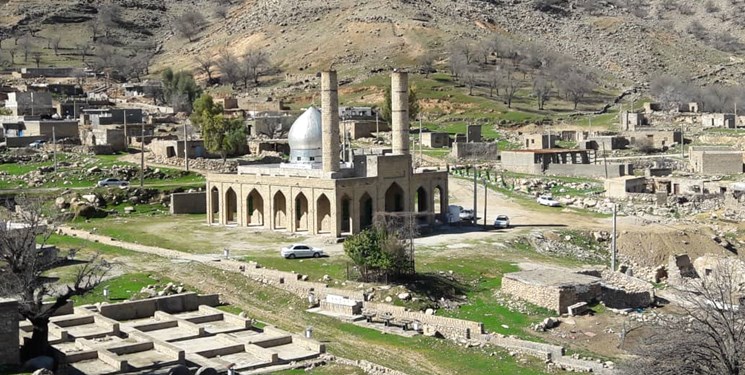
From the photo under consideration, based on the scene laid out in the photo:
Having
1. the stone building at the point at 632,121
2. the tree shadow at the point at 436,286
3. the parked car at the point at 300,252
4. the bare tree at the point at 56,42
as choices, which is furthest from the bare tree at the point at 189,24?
the tree shadow at the point at 436,286

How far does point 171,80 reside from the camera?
114188mm

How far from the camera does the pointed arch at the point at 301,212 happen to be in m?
49.6

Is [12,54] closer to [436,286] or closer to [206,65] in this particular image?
[206,65]

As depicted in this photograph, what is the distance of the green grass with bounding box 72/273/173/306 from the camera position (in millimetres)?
36394

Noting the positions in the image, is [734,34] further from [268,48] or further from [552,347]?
[552,347]

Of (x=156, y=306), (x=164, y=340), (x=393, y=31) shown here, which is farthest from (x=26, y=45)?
(x=164, y=340)

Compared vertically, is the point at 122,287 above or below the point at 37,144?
below

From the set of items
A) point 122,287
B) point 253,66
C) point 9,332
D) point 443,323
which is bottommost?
point 443,323

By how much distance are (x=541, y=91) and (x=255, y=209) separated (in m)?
62.0

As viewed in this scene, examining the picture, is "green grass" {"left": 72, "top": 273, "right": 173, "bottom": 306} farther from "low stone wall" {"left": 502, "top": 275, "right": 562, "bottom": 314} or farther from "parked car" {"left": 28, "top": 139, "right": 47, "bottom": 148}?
"parked car" {"left": 28, "top": 139, "right": 47, "bottom": 148}

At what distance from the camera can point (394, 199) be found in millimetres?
50625

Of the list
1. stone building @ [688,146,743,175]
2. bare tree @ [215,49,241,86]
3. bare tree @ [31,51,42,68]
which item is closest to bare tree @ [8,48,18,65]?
bare tree @ [31,51,42,68]

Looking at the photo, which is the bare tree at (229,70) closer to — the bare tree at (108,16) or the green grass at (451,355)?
the bare tree at (108,16)

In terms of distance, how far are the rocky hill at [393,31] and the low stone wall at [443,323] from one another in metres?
89.4
